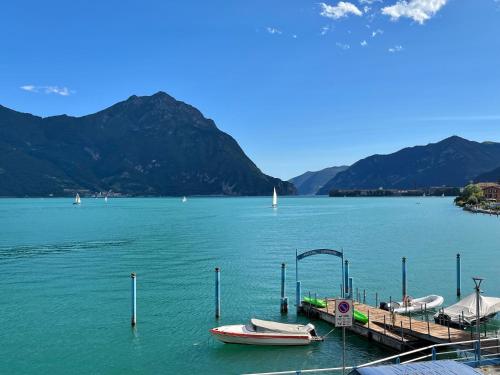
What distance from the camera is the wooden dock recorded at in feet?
107

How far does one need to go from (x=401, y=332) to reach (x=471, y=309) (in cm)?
720

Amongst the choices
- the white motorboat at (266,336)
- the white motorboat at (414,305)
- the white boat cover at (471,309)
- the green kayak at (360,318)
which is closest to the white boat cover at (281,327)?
the white motorboat at (266,336)

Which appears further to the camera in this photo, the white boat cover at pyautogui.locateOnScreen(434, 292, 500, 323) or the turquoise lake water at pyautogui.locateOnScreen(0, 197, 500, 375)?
the white boat cover at pyautogui.locateOnScreen(434, 292, 500, 323)

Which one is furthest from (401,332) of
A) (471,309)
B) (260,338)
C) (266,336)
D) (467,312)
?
(260,338)

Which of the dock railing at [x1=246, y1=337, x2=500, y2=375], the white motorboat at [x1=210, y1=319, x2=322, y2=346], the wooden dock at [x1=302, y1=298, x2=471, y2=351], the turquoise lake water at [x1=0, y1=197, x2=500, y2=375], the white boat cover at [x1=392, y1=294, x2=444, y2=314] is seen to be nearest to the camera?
the dock railing at [x1=246, y1=337, x2=500, y2=375]

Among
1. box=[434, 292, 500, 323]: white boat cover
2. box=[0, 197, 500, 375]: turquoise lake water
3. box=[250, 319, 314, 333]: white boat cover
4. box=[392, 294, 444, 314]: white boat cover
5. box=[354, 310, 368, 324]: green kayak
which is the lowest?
box=[0, 197, 500, 375]: turquoise lake water

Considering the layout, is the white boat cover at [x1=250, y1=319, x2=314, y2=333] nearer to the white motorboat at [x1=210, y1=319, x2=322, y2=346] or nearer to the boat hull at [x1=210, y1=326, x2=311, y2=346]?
the white motorboat at [x1=210, y1=319, x2=322, y2=346]

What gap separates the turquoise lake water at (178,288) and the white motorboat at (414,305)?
536 cm

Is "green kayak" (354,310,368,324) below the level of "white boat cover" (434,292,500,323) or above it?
below

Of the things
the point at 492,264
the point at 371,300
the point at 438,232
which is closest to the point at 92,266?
the point at 371,300

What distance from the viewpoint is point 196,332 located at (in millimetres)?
39094

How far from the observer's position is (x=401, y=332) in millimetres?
34094

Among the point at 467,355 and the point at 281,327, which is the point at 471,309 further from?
the point at 281,327

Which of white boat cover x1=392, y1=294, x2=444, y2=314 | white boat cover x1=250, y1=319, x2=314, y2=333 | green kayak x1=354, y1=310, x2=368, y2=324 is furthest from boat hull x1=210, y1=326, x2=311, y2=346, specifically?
white boat cover x1=392, y1=294, x2=444, y2=314
